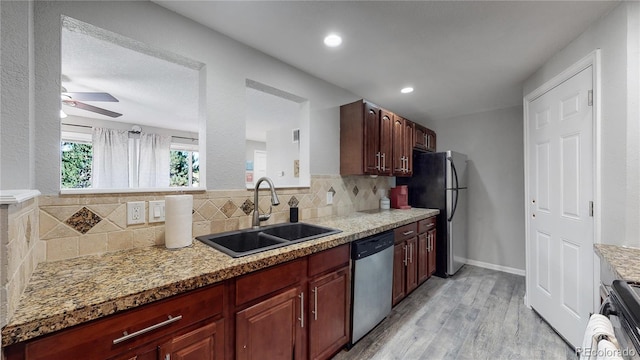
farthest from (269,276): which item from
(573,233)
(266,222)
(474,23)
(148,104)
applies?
(148,104)

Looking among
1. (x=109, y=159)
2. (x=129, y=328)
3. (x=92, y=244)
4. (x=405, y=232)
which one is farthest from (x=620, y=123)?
(x=109, y=159)

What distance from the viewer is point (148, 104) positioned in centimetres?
347

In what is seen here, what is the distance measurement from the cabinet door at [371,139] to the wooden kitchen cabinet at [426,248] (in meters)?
0.86

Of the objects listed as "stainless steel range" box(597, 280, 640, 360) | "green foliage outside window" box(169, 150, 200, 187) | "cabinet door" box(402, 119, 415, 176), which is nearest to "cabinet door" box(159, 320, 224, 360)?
"stainless steel range" box(597, 280, 640, 360)

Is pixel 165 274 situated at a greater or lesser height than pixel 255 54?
lesser

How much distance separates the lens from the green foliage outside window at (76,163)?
13.8 feet

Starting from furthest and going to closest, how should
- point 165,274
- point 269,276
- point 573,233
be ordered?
point 573,233 < point 269,276 < point 165,274

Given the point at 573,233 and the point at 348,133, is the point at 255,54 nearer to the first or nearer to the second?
the point at 348,133

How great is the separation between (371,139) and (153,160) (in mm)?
4436

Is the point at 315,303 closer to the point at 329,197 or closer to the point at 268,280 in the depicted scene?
the point at 268,280

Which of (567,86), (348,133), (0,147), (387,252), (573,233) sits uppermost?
(567,86)

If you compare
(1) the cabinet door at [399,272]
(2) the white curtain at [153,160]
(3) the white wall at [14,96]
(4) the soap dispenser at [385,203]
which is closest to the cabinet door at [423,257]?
(1) the cabinet door at [399,272]

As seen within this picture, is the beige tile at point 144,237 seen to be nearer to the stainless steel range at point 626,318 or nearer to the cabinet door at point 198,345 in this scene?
the cabinet door at point 198,345

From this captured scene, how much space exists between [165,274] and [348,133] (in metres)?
2.15
